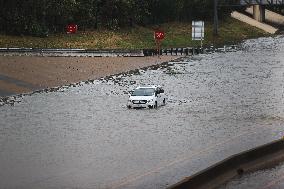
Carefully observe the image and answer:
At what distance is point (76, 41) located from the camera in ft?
339

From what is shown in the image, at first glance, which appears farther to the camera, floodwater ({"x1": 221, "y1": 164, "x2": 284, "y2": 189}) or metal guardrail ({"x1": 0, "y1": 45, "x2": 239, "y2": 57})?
metal guardrail ({"x1": 0, "y1": 45, "x2": 239, "y2": 57})

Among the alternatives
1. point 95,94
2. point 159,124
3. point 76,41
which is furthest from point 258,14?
point 159,124

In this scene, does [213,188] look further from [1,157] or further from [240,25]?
[240,25]

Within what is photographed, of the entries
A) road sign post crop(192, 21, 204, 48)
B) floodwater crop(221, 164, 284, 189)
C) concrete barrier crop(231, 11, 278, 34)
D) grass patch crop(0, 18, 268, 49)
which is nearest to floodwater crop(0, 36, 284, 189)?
floodwater crop(221, 164, 284, 189)

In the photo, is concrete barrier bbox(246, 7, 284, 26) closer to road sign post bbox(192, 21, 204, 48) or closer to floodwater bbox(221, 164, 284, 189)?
road sign post bbox(192, 21, 204, 48)

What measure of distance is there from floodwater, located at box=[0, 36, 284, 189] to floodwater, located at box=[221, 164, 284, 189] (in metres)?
2.66

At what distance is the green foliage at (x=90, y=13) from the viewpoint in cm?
10138

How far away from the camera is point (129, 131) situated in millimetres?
37781

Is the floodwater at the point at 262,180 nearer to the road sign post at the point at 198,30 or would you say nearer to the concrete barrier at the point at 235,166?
the concrete barrier at the point at 235,166

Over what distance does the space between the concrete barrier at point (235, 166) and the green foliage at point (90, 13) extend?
7732 cm

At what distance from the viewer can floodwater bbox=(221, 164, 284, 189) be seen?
2370 centimetres

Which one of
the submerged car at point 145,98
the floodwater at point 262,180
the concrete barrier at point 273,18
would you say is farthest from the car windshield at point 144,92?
the concrete barrier at point 273,18

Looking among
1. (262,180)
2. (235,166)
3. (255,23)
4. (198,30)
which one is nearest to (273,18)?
(255,23)

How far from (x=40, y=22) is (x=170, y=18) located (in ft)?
138
